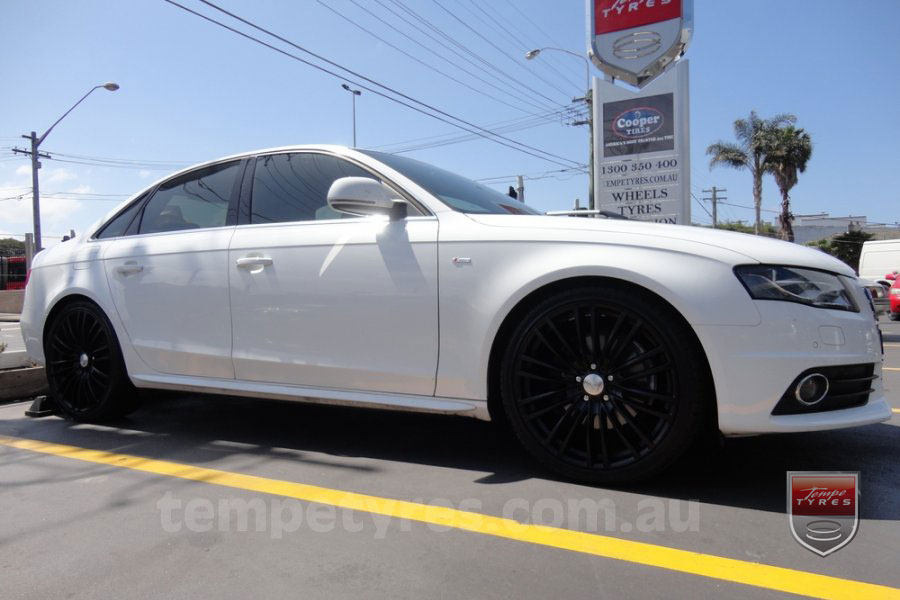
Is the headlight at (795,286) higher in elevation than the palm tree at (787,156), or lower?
lower

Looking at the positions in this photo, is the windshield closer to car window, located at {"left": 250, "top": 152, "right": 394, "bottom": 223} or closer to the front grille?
car window, located at {"left": 250, "top": 152, "right": 394, "bottom": 223}

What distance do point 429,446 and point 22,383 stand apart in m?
3.59

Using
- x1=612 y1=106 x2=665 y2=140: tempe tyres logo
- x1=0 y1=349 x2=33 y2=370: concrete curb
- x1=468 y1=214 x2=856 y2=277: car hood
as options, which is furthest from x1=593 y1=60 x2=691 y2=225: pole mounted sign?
x1=0 y1=349 x2=33 y2=370: concrete curb

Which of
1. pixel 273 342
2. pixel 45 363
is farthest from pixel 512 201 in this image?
pixel 45 363

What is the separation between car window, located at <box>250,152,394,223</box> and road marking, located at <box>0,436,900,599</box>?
52.7 inches

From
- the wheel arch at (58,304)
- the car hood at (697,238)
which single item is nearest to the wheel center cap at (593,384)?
the car hood at (697,238)

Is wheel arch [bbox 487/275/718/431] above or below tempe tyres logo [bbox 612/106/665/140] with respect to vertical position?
below

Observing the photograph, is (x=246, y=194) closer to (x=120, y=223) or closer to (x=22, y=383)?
(x=120, y=223)

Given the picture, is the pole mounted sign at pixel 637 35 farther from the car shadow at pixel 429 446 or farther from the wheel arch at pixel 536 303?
the wheel arch at pixel 536 303

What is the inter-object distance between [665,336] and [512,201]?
1626mm

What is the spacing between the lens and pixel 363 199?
2920 mm

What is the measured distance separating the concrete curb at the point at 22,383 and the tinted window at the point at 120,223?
1.62 metres

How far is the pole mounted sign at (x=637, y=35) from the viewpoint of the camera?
10.2 m

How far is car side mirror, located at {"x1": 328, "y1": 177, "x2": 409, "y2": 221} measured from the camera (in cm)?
290
